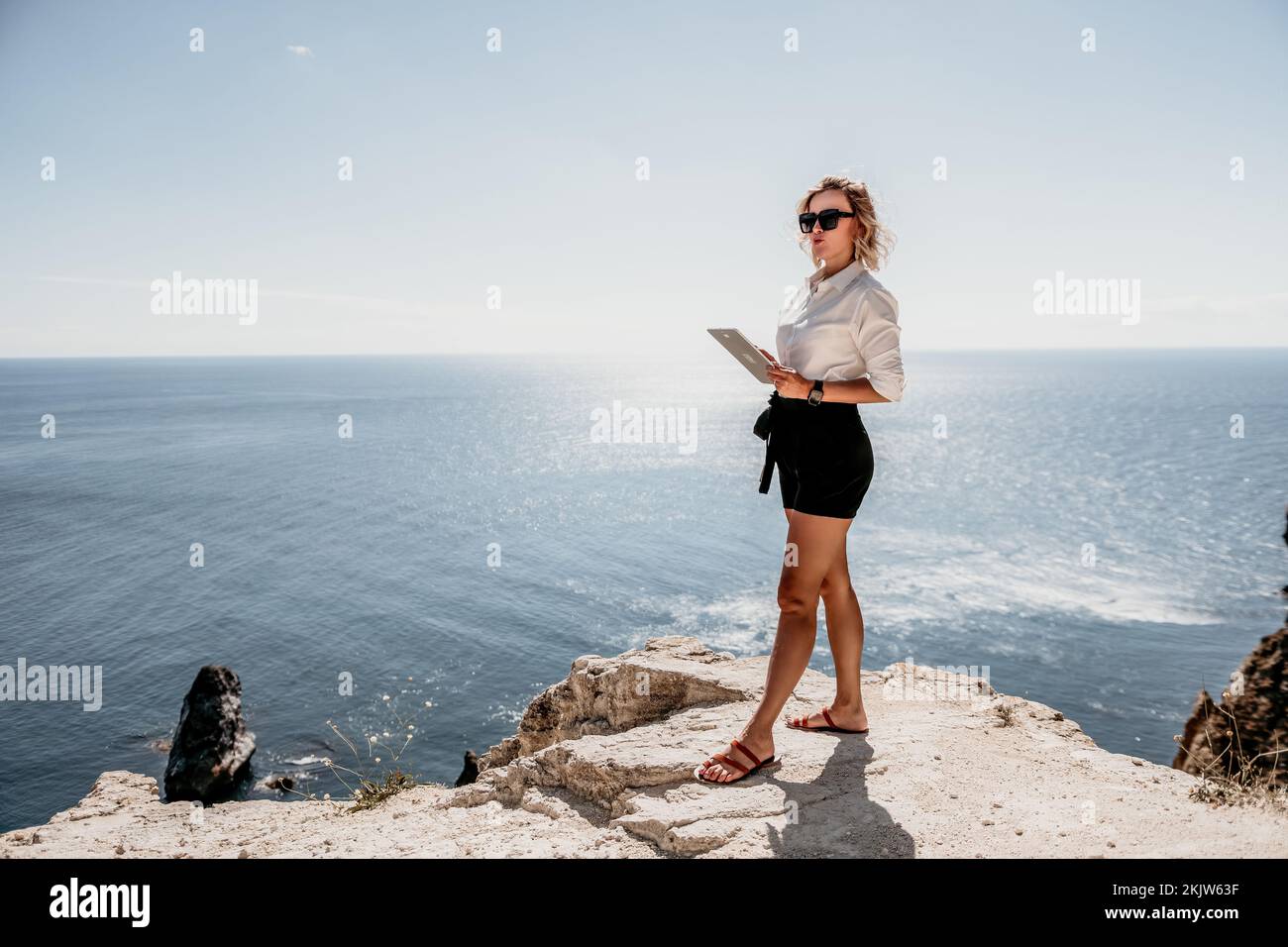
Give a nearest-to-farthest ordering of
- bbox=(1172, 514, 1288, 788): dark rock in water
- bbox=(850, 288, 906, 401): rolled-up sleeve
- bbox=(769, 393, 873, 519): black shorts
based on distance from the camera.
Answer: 1. bbox=(850, 288, 906, 401): rolled-up sleeve
2. bbox=(769, 393, 873, 519): black shorts
3. bbox=(1172, 514, 1288, 788): dark rock in water

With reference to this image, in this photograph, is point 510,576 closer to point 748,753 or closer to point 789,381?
point 748,753

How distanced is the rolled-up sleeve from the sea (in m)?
8.37

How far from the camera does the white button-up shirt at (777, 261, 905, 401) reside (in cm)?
367

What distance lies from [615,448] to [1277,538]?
7011cm

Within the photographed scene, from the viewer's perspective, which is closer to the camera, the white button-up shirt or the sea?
the white button-up shirt

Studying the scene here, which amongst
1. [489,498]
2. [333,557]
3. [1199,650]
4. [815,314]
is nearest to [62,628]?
[333,557]

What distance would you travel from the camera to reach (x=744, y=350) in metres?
3.74

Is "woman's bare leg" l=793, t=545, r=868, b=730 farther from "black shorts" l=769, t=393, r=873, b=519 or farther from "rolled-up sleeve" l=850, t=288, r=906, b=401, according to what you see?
"rolled-up sleeve" l=850, t=288, r=906, b=401

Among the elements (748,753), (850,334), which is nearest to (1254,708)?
(748,753)

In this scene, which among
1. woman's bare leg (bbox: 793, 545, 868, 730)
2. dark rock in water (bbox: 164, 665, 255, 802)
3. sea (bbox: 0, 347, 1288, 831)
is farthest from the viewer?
sea (bbox: 0, 347, 1288, 831)

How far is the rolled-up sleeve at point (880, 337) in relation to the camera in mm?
3658

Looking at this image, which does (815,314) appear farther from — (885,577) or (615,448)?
(615,448)

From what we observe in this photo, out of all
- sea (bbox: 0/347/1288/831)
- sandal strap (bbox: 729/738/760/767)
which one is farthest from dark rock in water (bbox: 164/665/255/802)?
sandal strap (bbox: 729/738/760/767)

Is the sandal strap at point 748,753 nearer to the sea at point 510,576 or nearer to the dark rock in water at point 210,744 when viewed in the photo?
the sea at point 510,576
